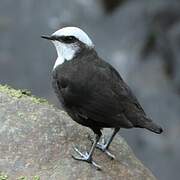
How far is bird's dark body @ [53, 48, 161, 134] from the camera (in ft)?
17.7

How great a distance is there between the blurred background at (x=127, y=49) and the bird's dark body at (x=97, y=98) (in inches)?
216

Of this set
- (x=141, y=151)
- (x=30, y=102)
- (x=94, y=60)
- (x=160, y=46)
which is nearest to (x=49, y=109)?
(x=30, y=102)

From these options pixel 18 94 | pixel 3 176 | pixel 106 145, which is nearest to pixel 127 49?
pixel 18 94

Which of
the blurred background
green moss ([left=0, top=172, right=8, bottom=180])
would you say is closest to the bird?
green moss ([left=0, top=172, right=8, bottom=180])

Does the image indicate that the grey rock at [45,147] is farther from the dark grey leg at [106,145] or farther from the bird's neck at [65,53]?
the bird's neck at [65,53]

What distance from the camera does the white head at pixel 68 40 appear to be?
579 cm

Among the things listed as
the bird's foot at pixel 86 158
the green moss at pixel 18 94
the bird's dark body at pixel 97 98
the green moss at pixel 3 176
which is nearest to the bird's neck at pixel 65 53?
the bird's dark body at pixel 97 98

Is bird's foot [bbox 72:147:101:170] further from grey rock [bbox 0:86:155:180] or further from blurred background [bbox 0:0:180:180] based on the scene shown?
blurred background [bbox 0:0:180:180]

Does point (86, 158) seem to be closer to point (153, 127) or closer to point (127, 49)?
point (153, 127)

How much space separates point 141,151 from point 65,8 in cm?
353

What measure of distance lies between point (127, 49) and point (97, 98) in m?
6.71

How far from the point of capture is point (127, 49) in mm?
12078

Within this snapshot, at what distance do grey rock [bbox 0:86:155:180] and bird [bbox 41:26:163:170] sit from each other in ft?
0.35

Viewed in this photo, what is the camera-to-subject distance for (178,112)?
37.4 ft
